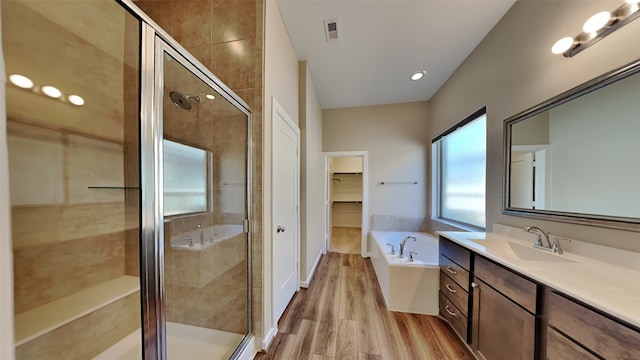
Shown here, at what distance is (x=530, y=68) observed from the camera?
164cm

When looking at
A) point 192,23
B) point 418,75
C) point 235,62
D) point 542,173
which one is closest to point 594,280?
point 542,173

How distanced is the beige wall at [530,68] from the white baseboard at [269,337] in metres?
2.31

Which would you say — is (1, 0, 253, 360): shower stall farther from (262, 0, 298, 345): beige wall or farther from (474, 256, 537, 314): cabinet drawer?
(474, 256, 537, 314): cabinet drawer

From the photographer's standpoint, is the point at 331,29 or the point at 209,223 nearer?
the point at 209,223

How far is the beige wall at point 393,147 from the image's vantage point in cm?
374

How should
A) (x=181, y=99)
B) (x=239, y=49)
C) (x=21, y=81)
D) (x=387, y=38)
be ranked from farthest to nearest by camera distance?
(x=387, y=38) < (x=239, y=49) < (x=181, y=99) < (x=21, y=81)

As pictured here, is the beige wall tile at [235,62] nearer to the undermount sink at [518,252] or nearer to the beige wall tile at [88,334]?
the beige wall tile at [88,334]

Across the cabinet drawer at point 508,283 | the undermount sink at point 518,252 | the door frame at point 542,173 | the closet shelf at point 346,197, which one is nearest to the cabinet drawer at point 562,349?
the cabinet drawer at point 508,283

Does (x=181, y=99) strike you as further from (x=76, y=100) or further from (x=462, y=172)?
(x=462, y=172)

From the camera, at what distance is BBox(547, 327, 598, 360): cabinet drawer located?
832mm

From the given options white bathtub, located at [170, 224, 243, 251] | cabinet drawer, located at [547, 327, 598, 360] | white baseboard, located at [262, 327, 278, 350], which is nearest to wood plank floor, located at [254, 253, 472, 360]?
white baseboard, located at [262, 327, 278, 350]

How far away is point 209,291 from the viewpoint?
5.53 feet

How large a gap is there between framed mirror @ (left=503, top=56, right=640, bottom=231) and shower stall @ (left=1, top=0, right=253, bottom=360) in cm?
227

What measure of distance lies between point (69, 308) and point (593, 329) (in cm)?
278
